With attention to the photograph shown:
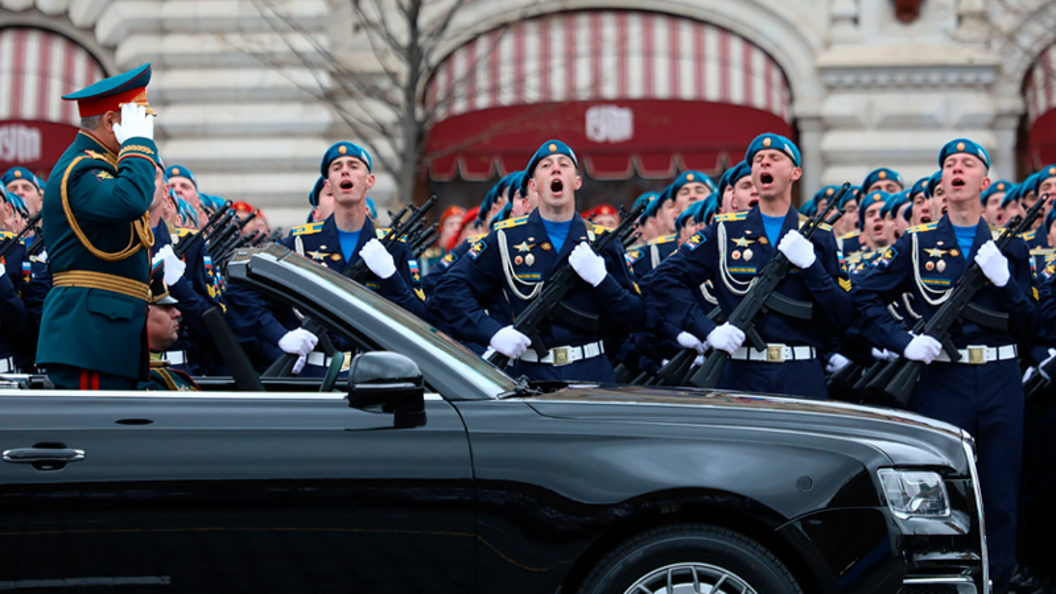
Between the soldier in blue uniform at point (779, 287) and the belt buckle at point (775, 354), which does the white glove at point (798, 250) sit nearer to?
the soldier in blue uniform at point (779, 287)

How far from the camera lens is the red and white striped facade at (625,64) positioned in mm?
17516

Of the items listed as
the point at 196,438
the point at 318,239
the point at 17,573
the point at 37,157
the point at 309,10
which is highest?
the point at 309,10

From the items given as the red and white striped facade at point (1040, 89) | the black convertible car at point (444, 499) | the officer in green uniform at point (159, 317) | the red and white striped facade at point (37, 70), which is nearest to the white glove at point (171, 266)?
the officer in green uniform at point (159, 317)

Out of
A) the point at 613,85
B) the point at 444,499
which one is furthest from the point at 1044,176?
the point at 613,85

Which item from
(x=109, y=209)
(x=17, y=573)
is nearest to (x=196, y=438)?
(x=17, y=573)

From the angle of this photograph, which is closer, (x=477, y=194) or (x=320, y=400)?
(x=320, y=400)

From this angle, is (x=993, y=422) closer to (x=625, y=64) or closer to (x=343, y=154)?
(x=343, y=154)

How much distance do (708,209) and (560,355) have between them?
2512mm

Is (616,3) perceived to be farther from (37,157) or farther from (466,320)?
(466,320)

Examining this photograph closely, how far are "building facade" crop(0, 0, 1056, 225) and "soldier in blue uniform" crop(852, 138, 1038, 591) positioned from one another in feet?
34.6

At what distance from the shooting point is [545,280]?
617 cm

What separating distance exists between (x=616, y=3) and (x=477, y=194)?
3706mm

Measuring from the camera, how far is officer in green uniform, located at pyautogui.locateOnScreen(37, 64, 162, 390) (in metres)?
3.97

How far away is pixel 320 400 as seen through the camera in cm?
344
